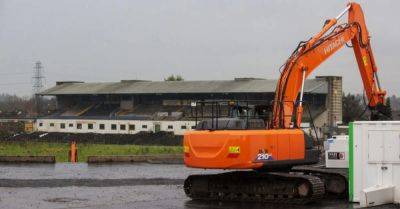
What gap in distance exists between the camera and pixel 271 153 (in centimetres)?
1673

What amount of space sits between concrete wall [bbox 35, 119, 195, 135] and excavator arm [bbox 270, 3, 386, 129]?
49724 millimetres

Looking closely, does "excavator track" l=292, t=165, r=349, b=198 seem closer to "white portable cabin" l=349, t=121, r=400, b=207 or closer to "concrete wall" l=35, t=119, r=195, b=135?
"white portable cabin" l=349, t=121, r=400, b=207

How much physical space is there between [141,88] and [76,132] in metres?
11.3

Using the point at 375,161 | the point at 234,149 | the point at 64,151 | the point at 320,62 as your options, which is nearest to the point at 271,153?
the point at 234,149

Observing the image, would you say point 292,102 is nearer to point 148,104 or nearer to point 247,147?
point 247,147

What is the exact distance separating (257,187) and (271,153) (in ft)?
4.03

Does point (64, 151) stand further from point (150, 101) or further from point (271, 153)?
point (150, 101)

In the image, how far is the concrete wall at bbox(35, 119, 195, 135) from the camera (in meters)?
74.6

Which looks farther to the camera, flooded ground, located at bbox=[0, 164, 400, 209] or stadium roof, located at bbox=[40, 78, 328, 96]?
stadium roof, located at bbox=[40, 78, 328, 96]

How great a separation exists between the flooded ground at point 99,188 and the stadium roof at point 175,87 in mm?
44902

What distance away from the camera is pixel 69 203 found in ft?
56.2

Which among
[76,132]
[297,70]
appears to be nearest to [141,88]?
[76,132]

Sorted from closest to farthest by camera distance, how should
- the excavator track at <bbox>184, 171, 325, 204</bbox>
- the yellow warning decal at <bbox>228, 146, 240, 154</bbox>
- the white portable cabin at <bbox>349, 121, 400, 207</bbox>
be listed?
the white portable cabin at <bbox>349, 121, 400, 207</bbox> < the yellow warning decal at <bbox>228, 146, 240, 154</bbox> < the excavator track at <bbox>184, 171, 325, 204</bbox>

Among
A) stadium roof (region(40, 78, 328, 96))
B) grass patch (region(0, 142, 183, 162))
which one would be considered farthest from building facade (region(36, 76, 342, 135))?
grass patch (region(0, 142, 183, 162))
